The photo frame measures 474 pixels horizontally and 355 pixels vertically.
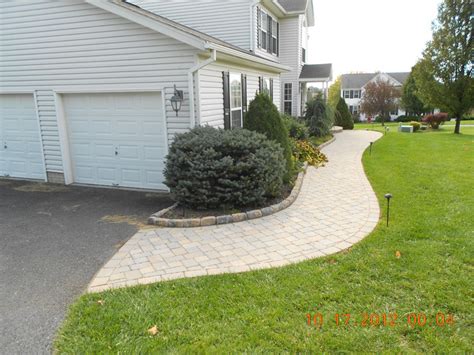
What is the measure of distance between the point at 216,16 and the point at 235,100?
5.50m

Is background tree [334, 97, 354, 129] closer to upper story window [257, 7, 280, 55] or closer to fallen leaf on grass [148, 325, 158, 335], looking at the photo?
upper story window [257, 7, 280, 55]

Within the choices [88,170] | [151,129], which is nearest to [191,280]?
[151,129]

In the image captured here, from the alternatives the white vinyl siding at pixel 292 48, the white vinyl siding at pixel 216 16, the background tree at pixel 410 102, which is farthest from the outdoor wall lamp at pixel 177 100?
the background tree at pixel 410 102

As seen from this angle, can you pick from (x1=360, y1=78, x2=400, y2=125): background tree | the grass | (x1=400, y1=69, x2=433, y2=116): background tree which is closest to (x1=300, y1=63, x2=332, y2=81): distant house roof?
the grass

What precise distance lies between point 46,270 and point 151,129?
4.21 m

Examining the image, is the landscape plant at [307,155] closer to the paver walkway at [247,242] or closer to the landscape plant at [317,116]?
the paver walkway at [247,242]

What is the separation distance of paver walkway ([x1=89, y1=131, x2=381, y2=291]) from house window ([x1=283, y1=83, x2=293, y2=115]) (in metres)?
13.0

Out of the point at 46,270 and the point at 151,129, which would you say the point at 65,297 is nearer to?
the point at 46,270

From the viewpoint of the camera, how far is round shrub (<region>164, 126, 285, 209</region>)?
6.12m

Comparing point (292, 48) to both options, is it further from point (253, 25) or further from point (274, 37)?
point (253, 25)

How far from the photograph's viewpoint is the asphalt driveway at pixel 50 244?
3.36 m

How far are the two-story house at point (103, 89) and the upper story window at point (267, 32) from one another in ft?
16.7

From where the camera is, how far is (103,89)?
7941 millimetres

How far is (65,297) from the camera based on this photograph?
375 centimetres
